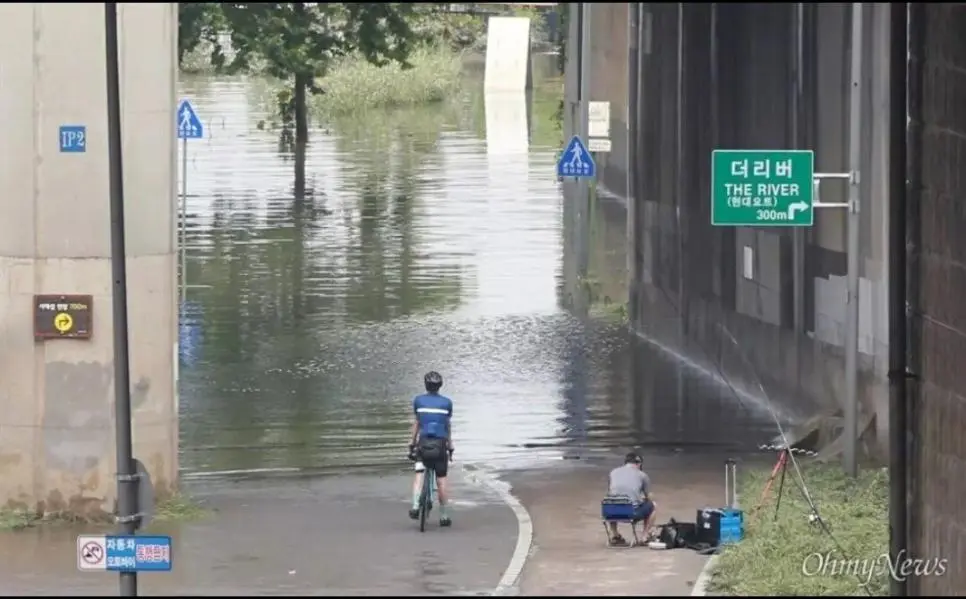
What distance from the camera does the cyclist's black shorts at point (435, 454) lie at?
16.3m

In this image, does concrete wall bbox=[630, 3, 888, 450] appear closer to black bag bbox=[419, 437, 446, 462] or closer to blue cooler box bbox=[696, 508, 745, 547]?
blue cooler box bbox=[696, 508, 745, 547]

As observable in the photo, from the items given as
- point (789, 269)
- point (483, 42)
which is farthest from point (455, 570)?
point (483, 42)

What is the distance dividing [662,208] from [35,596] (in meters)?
14.8

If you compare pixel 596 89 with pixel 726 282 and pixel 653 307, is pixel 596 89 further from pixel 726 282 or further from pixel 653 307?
pixel 726 282

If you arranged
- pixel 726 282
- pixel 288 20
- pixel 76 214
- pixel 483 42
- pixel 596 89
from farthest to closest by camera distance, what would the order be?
pixel 483 42
pixel 596 89
pixel 288 20
pixel 726 282
pixel 76 214

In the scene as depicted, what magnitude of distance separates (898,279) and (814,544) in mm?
3113

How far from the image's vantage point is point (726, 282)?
79.7 feet

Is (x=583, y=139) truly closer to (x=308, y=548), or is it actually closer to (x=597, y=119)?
(x=597, y=119)

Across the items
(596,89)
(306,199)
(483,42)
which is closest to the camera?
(596,89)

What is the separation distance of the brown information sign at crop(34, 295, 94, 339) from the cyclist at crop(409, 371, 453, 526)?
287cm

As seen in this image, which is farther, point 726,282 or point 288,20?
point 288,20

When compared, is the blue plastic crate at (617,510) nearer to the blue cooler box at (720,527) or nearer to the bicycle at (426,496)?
the blue cooler box at (720,527)

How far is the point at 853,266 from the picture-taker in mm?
17844

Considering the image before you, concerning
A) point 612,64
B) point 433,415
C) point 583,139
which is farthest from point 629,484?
point 612,64
